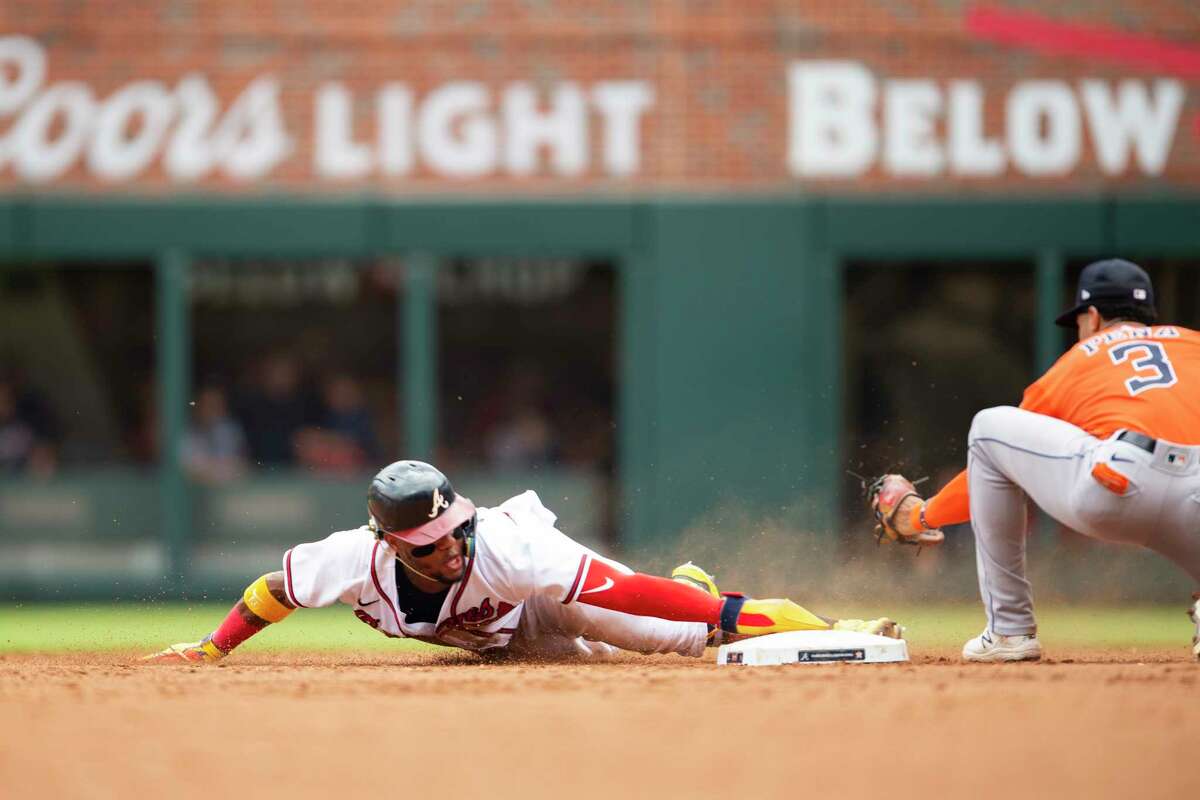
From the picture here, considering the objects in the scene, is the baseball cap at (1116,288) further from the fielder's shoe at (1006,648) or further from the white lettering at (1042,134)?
the white lettering at (1042,134)

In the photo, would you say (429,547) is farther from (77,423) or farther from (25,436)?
(25,436)

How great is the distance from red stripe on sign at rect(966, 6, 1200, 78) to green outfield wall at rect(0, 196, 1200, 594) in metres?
1.09

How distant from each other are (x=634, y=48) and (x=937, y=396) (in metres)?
3.49

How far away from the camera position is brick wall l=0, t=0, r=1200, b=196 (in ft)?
41.9

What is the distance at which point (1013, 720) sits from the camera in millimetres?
4766

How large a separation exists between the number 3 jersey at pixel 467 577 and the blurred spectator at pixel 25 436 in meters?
7.20

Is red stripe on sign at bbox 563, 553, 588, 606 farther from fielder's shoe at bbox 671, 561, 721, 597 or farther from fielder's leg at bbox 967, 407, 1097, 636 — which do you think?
fielder's leg at bbox 967, 407, 1097, 636

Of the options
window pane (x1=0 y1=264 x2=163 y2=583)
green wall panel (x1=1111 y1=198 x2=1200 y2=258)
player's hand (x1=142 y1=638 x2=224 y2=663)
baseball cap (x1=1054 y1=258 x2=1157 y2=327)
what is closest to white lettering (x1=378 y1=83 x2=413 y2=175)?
window pane (x1=0 y1=264 x2=163 y2=583)

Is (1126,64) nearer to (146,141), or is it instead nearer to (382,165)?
(382,165)

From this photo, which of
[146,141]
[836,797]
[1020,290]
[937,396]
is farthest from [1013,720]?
[146,141]

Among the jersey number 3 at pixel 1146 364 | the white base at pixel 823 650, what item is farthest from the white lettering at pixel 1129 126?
the white base at pixel 823 650

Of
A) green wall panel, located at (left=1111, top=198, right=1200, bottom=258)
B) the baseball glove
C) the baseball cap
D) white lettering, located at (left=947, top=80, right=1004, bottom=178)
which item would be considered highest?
white lettering, located at (left=947, top=80, right=1004, bottom=178)

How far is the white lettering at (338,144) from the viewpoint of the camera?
41.9 ft

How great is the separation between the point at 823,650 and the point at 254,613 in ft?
7.06
